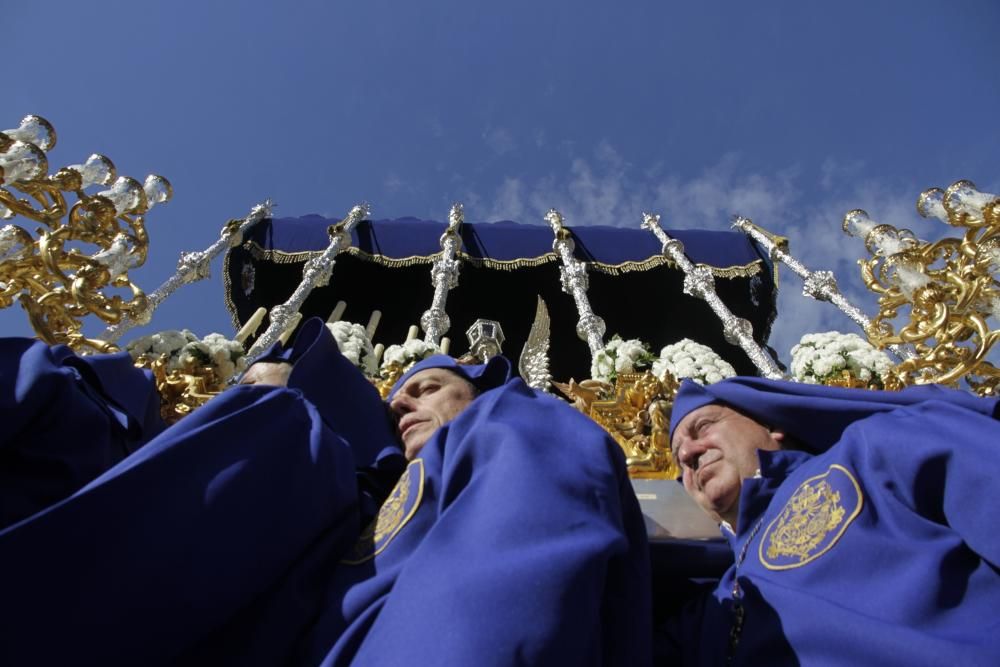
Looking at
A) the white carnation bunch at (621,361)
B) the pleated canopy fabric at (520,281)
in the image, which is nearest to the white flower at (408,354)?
the white carnation bunch at (621,361)

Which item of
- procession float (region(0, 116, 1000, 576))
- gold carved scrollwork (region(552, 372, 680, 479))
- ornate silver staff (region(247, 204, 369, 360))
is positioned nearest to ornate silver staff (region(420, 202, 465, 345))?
procession float (region(0, 116, 1000, 576))

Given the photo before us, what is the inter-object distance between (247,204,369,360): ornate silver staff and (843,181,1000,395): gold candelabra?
4.89 m

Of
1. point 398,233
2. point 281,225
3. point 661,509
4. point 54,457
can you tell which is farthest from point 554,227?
point 54,457

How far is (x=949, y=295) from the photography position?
191 inches

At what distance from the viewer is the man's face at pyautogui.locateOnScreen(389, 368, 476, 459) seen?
2508 millimetres

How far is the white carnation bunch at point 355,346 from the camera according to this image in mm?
4824

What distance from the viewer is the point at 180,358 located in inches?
174

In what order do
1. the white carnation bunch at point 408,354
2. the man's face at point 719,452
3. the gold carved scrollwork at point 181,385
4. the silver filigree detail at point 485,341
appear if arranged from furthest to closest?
1. the silver filigree detail at point 485,341
2. the white carnation bunch at point 408,354
3. the gold carved scrollwork at point 181,385
4. the man's face at point 719,452

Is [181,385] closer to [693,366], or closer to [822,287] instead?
[693,366]

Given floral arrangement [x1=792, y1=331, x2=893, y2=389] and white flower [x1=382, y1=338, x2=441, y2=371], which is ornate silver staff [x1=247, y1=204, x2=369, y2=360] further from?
floral arrangement [x1=792, y1=331, x2=893, y2=389]

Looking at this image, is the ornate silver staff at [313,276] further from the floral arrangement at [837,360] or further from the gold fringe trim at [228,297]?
the floral arrangement at [837,360]

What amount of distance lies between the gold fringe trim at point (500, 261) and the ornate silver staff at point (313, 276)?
0.35 m

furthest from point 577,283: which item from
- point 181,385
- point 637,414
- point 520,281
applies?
point 181,385

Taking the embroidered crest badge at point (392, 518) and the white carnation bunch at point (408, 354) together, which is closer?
the embroidered crest badge at point (392, 518)
